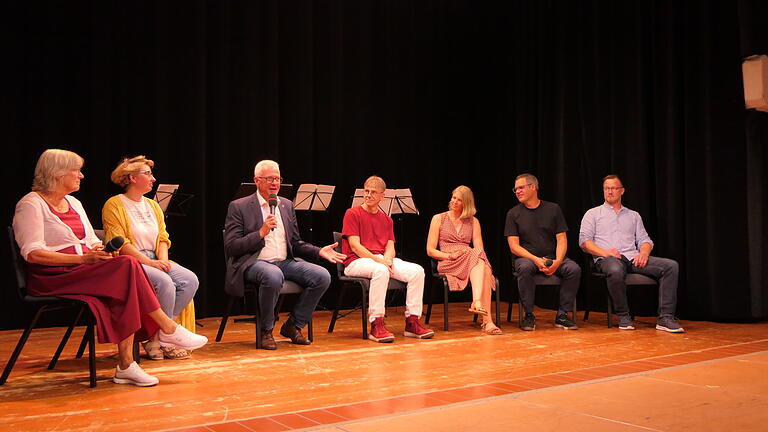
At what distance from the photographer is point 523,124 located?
7.44 metres

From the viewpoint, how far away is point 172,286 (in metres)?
3.81

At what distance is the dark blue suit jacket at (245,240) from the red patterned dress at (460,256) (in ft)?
3.73

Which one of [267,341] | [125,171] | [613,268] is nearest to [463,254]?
[613,268]

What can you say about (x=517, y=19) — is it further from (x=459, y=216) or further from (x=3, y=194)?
(x=3, y=194)

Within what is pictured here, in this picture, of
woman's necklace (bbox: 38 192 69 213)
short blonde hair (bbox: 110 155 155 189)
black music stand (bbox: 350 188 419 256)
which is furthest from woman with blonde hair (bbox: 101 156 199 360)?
black music stand (bbox: 350 188 419 256)

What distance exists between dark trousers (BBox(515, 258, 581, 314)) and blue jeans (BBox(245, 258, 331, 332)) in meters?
1.62

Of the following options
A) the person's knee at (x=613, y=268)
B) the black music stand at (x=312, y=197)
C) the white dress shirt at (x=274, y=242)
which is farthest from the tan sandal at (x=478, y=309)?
the black music stand at (x=312, y=197)

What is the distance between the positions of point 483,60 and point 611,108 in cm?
197

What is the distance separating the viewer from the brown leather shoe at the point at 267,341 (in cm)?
432

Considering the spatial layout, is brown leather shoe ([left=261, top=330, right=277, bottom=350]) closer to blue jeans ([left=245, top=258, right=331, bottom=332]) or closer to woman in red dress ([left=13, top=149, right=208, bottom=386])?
blue jeans ([left=245, top=258, right=331, bottom=332])

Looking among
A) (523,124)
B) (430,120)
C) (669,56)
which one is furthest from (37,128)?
(669,56)

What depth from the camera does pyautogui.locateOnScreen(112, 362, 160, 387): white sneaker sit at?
324 centimetres

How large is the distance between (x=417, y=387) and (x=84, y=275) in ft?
5.49

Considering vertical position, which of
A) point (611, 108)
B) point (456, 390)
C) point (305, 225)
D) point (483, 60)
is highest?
point (483, 60)
